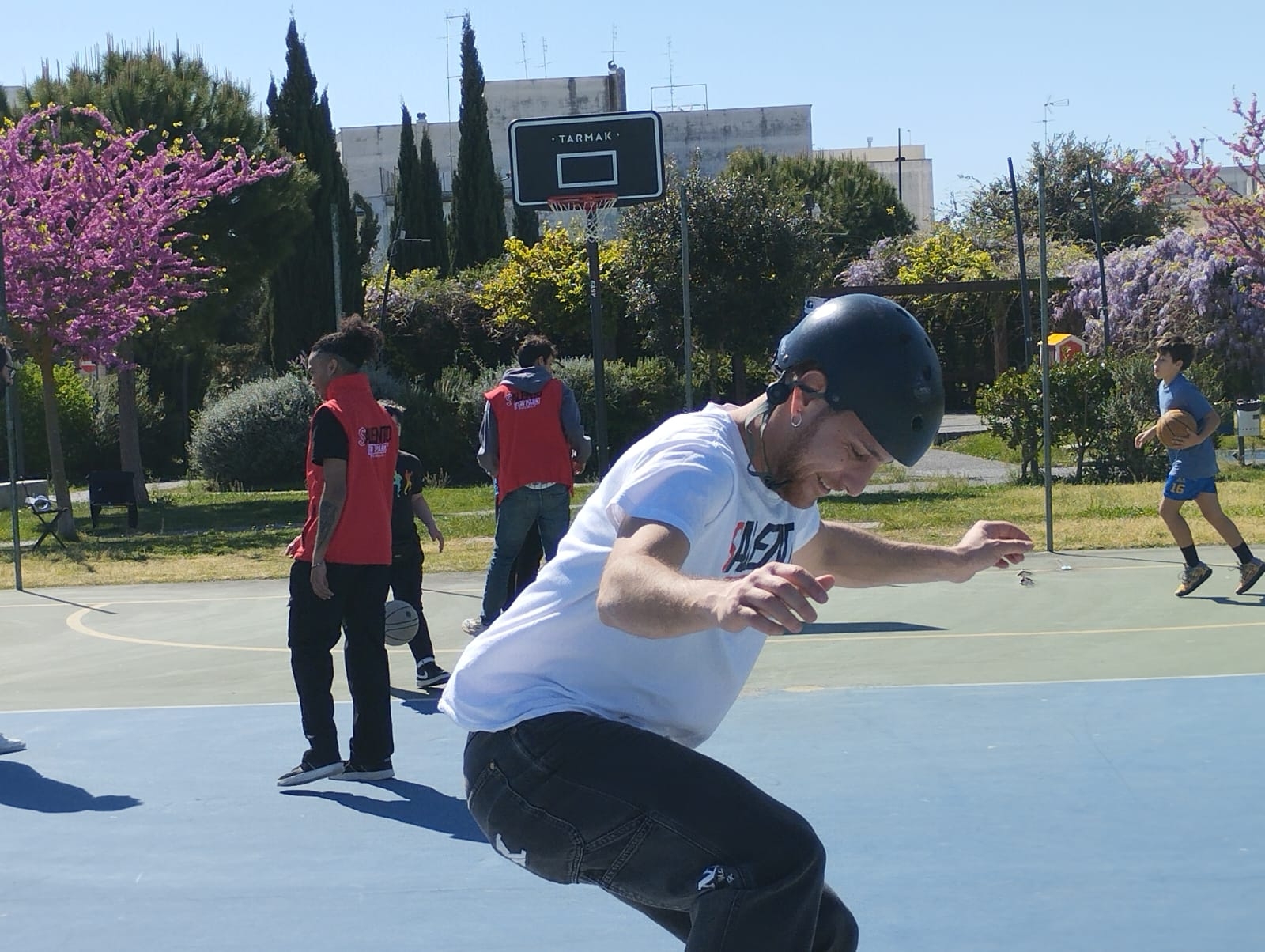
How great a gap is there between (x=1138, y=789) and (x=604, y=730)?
351 cm

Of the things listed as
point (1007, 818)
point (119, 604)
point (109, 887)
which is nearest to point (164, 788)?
point (109, 887)

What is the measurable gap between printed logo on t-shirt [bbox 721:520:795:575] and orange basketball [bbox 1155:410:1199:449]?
312 inches

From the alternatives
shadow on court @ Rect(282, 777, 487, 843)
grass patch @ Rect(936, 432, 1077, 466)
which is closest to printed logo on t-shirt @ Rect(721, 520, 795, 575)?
shadow on court @ Rect(282, 777, 487, 843)

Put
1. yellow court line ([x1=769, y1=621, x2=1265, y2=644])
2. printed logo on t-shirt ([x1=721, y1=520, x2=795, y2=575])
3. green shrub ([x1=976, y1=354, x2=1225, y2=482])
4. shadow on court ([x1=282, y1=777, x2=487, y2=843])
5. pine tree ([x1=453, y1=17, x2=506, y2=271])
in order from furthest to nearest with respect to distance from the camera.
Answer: pine tree ([x1=453, y1=17, x2=506, y2=271]) → green shrub ([x1=976, y1=354, x2=1225, y2=482]) → yellow court line ([x1=769, y1=621, x2=1265, y2=644]) → shadow on court ([x1=282, y1=777, x2=487, y2=843]) → printed logo on t-shirt ([x1=721, y1=520, x2=795, y2=575])

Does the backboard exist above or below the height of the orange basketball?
Result: above

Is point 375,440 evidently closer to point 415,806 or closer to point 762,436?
point 415,806

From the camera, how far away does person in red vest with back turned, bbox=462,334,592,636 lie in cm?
898

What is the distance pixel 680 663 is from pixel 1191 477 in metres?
8.33

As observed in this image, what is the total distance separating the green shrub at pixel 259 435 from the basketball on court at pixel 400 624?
59.3ft

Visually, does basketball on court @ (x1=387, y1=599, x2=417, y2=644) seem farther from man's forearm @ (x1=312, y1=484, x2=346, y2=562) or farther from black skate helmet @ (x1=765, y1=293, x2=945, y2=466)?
black skate helmet @ (x1=765, y1=293, x2=945, y2=466)

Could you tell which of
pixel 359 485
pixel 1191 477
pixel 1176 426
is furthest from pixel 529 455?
pixel 1191 477

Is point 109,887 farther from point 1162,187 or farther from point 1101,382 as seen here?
point 1162,187

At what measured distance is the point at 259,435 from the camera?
25.3 metres

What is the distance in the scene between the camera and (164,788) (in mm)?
5891
